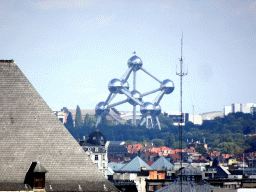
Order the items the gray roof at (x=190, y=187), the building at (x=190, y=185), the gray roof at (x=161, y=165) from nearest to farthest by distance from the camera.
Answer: the gray roof at (x=190, y=187) → the building at (x=190, y=185) → the gray roof at (x=161, y=165)

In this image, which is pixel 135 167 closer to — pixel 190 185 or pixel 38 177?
pixel 190 185

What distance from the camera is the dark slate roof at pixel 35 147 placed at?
17.5 m

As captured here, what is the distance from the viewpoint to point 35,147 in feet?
58.2

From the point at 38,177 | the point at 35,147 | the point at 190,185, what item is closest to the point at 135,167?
the point at 190,185

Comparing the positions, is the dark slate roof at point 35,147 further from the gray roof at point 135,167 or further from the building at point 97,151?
the gray roof at point 135,167

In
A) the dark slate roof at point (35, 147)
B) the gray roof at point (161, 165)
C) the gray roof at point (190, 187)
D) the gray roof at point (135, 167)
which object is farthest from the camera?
the gray roof at point (161, 165)

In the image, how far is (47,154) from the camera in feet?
58.0

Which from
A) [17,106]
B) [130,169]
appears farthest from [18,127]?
[130,169]

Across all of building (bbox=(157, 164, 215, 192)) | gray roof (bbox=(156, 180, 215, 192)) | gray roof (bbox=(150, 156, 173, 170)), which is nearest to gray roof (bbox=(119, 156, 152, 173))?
gray roof (bbox=(150, 156, 173, 170))

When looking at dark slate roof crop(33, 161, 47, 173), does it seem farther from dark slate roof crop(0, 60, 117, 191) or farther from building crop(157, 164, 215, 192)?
building crop(157, 164, 215, 192)

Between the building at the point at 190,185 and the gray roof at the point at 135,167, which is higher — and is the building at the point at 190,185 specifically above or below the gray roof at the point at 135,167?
below

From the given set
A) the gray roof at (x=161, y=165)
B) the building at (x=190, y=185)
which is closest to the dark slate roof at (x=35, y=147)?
the building at (x=190, y=185)

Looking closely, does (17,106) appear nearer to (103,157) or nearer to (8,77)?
(8,77)

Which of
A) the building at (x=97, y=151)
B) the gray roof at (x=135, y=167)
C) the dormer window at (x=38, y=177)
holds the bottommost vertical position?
the dormer window at (x=38, y=177)
